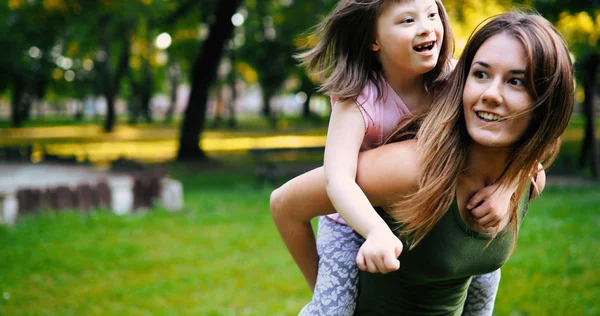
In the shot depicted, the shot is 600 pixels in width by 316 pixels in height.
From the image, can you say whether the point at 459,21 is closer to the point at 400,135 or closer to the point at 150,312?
the point at 150,312

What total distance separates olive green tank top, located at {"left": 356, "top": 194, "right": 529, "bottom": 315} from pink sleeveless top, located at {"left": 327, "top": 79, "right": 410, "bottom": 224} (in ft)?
0.86

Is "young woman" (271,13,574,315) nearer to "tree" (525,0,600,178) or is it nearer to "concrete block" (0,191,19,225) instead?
"tree" (525,0,600,178)

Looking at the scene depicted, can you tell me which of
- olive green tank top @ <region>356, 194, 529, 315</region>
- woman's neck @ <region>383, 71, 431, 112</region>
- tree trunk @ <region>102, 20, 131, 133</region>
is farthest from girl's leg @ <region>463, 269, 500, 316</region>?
tree trunk @ <region>102, 20, 131, 133</region>

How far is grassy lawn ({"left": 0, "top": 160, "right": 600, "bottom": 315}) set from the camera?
20.7 feet

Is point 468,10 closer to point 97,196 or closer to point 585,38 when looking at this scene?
point 585,38

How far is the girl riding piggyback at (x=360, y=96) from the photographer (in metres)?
1.99

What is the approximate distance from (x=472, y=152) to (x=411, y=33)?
1.47 feet

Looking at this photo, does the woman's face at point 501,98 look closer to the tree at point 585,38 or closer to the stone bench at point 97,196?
the tree at point 585,38

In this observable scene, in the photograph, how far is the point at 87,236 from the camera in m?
9.33

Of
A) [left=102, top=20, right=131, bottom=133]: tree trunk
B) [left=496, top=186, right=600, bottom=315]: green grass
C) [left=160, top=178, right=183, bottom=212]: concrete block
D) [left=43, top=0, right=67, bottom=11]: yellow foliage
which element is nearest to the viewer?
[left=496, top=186, right=600, bottom=315]: green grass

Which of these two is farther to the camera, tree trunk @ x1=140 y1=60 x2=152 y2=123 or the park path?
tree trunk @ x1=140 y1=60 x2=152 y2=123

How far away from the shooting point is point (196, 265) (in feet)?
26.0

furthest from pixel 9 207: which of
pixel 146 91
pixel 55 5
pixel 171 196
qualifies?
pixel 146 91

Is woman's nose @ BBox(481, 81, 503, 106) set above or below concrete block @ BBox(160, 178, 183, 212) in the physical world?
above
